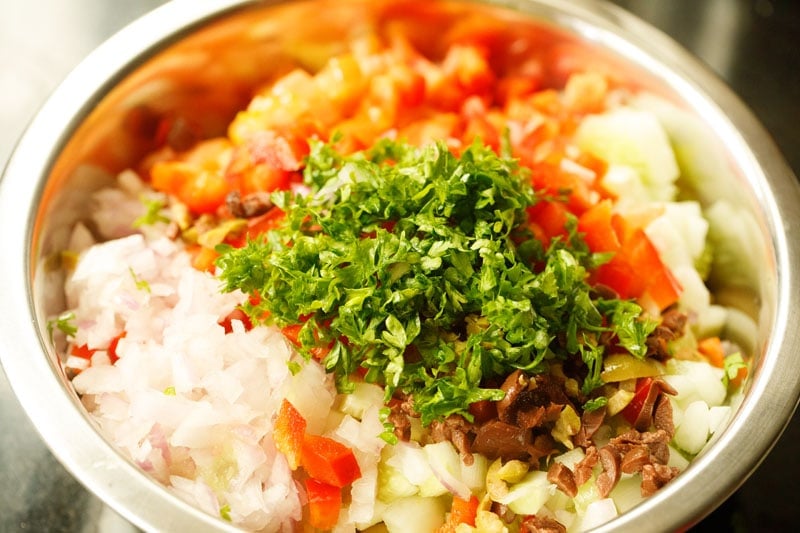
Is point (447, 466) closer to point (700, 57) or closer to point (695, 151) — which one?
point (695, 151)

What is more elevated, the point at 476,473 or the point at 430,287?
the point at 430,287

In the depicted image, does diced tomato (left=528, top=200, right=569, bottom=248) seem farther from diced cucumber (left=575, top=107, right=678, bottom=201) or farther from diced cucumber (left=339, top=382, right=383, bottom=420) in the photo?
diced cucumber (left=339, top=382, right=383, bottom=420)

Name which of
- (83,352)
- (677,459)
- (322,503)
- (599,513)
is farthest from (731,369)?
(83,352)

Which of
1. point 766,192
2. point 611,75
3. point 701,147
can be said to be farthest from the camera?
point 611,75

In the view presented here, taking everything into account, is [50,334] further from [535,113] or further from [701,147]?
[701,147]

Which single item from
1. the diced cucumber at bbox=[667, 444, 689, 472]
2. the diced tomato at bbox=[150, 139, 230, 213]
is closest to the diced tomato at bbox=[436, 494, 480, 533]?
the diced cucumber at bbox=[667, 444, 689, 472]

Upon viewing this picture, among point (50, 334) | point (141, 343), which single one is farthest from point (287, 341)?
point (50, 334)
